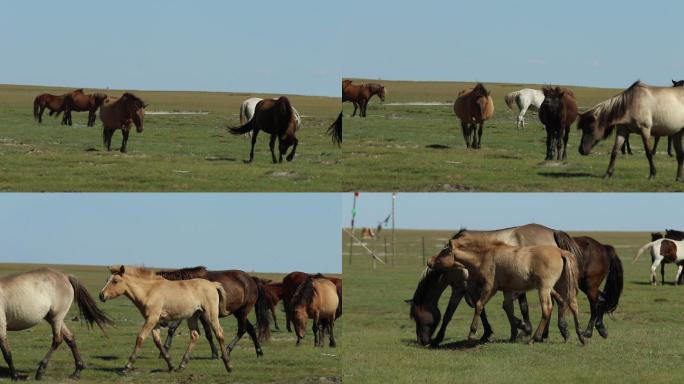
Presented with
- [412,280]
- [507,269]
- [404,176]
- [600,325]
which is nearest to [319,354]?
[507,269]

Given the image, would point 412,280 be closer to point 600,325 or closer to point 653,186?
point 653,186

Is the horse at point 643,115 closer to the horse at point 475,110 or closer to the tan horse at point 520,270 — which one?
the tan horse at point 520,270

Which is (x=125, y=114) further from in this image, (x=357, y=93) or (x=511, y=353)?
(x=357, y=93)

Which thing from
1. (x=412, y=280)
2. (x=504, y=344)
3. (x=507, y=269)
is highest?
(x=507, y=269)

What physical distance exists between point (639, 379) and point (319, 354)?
237 inches

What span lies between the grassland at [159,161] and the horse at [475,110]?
3.74 metres

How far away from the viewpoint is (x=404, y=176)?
83.4ft

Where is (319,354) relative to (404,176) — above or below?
below

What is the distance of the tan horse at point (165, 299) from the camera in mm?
15977

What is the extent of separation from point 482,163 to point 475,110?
284 centimetres

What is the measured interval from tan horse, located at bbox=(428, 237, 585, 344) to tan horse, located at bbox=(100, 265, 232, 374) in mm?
3736

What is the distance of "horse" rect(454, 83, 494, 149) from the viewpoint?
93.1 ft

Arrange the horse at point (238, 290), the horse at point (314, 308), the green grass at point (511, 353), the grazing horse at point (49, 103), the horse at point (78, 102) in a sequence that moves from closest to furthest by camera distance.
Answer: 1. the green grass at point (511, 353)
2. the horse at point (238, 290)
3. the horse at point (314, 308)
4. the horse at point (78, 102)
5. the grazing horse at point (49, 103)

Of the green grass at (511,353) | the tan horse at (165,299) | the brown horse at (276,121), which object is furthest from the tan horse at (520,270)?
the brown horse at (276,121)
